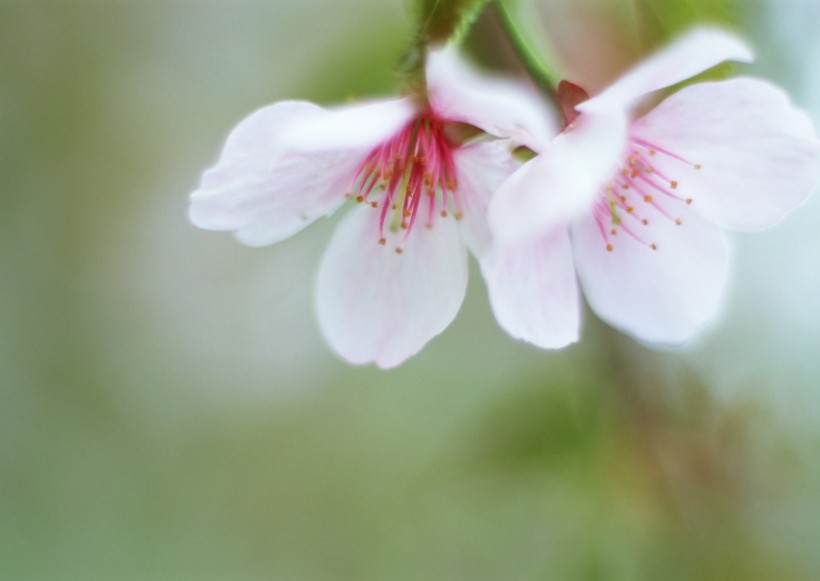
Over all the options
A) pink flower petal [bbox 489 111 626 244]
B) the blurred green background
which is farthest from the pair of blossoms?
the blurred green background

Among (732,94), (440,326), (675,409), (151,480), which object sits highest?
(732,94)

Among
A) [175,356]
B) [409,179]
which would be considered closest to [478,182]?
[409,179]

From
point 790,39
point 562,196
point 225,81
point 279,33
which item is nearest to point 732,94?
point 562,196

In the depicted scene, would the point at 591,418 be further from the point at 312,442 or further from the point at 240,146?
the point at 312,442

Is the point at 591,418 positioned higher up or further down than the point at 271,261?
further down

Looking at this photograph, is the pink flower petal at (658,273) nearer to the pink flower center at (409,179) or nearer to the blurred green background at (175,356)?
the pink flower center at (409,179)

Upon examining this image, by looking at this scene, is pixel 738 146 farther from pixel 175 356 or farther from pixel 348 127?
pixel 175 356
